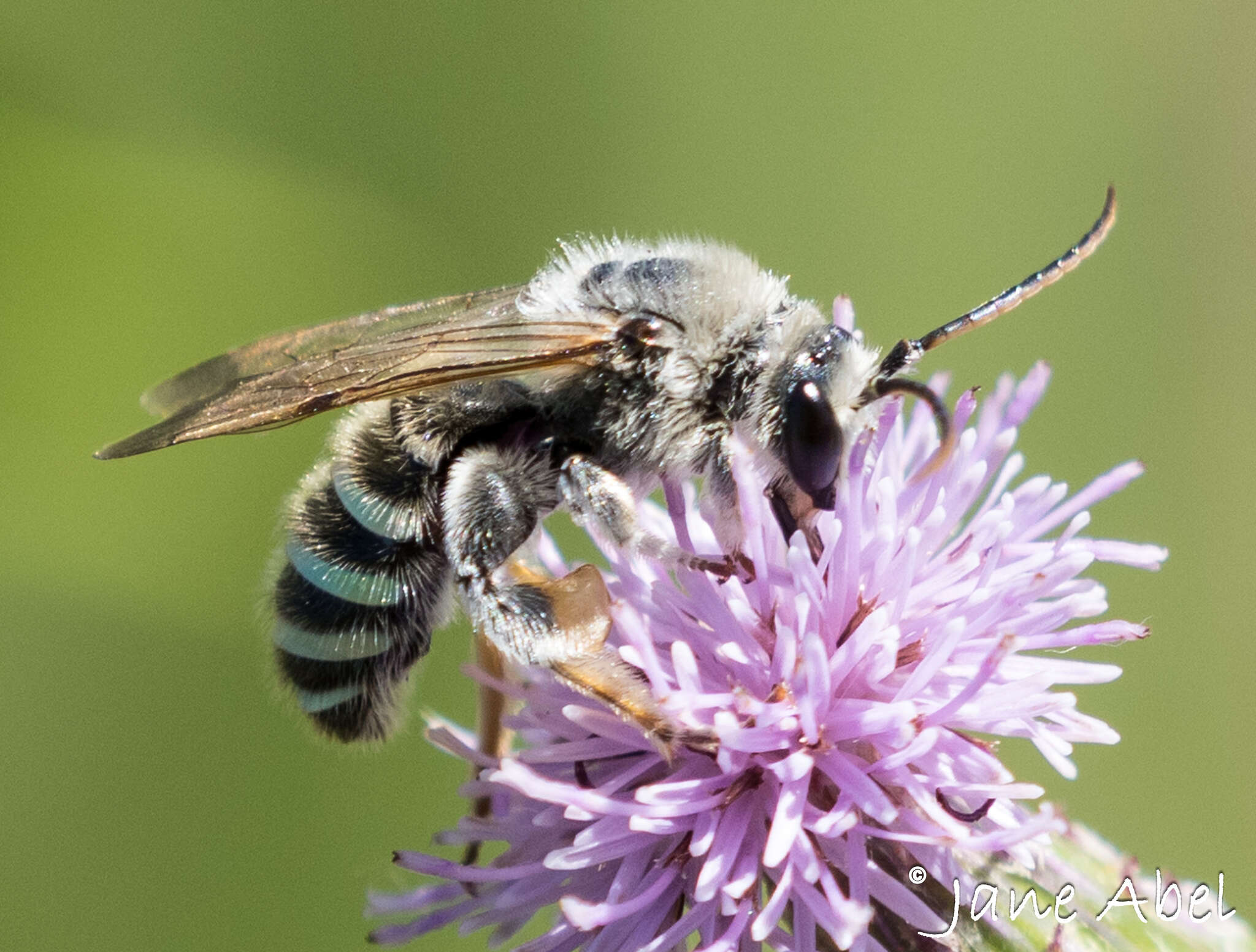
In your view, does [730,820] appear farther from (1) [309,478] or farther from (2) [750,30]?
(2) [750,30]

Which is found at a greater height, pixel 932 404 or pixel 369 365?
pixel 932 404

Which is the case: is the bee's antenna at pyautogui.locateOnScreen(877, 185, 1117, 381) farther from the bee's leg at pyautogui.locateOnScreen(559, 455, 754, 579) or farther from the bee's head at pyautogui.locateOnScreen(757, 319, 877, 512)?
the bee's leg at pyautogui.locateOnScreen(559, 455, 754, 579)

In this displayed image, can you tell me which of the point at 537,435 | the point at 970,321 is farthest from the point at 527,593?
the point at 970,321

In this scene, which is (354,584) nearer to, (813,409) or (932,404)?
(813,409)

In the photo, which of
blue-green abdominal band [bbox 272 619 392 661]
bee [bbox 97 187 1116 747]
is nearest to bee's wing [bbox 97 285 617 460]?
bee [bbox 97 187 1116 747]

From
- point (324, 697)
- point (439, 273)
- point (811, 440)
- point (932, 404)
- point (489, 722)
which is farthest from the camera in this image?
point (439, 273)

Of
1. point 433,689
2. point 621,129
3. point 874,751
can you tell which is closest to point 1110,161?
point 621,129
